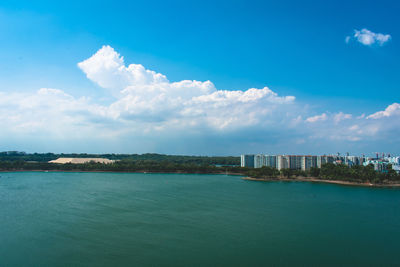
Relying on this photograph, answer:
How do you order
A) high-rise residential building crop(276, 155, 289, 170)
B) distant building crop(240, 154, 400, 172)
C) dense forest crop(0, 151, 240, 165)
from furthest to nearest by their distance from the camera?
dense forest crop(0, 151, 240, 165)
high-rise residential building crop(276, 155, 289, 170)
distant building crop(240, 154, 400, 172)

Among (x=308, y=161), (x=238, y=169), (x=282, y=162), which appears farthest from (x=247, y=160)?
(x=308, y=161)

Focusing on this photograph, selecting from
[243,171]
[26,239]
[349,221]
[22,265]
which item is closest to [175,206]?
[26,239]

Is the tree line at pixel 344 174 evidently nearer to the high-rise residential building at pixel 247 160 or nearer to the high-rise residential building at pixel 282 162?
the high-rise residential building at pixel 282 162

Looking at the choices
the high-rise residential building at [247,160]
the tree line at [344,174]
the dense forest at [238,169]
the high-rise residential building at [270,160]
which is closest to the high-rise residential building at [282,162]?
the high-rise residential building at [270,160]

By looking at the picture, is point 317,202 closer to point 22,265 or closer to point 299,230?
point 299,230

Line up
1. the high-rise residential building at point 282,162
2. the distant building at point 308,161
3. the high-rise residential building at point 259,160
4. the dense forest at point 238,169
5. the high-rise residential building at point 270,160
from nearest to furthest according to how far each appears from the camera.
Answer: the dense forest at point 238,169, the distant building at point 308,161, the high-rise residential building at point 282,162, the high-rise residential building at point 270,160, the high-rise residential building at point 259,160

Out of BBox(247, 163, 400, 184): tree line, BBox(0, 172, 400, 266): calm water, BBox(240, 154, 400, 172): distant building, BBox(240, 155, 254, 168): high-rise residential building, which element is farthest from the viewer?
BBox(240, 155, 254, 168): high-rise residential building

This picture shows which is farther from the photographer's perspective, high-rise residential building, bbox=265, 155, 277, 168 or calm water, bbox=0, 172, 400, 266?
high-rise residential building, bbox=265, 155, 277, 168

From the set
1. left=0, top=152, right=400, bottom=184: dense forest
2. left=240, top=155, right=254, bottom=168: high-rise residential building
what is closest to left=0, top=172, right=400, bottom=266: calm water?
left=0, top=152, right=400, bottom=184: dense forest

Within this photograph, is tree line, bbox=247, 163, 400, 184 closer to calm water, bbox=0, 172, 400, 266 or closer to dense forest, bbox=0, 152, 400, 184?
dense forest, bbox=0, 152, 400, 184
